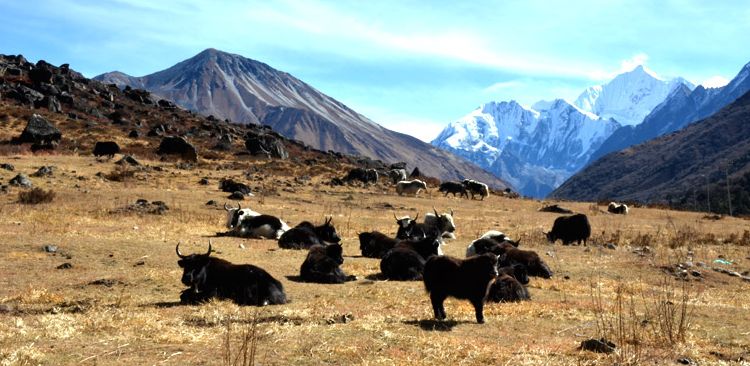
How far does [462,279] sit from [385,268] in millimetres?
4972

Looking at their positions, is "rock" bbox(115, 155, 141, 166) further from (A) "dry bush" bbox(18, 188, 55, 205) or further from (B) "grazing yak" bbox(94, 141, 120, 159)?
(A) "dry bush" bbox(18, 188, 55, 205)

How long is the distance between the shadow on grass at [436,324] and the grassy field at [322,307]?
4 cm

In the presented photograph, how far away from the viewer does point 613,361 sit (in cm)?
742

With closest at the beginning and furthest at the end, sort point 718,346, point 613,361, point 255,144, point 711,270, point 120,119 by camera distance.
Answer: point 613,361 → point 718,346 → point 711,270 → point 255,144 → point 120,119

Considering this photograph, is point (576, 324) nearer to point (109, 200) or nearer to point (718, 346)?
point (718, 346)

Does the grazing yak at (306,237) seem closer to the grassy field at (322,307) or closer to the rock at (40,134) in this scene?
the grassy field at (322,307)

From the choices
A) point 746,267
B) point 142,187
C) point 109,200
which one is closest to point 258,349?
point 746,267

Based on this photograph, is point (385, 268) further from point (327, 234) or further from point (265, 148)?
point (265, 148)

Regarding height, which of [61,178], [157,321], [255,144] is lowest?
[157,321]

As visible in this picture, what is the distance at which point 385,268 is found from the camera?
15.2m

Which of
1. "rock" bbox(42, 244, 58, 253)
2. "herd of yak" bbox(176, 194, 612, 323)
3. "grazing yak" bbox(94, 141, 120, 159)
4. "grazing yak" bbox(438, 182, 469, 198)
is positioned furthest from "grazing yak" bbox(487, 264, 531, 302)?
"grazing yak" bbox(94, 141, 120, 159)

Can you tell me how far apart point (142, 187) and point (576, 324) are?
28.6 metres

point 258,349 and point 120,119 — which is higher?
point 120,119

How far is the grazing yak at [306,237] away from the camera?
1948 cm
